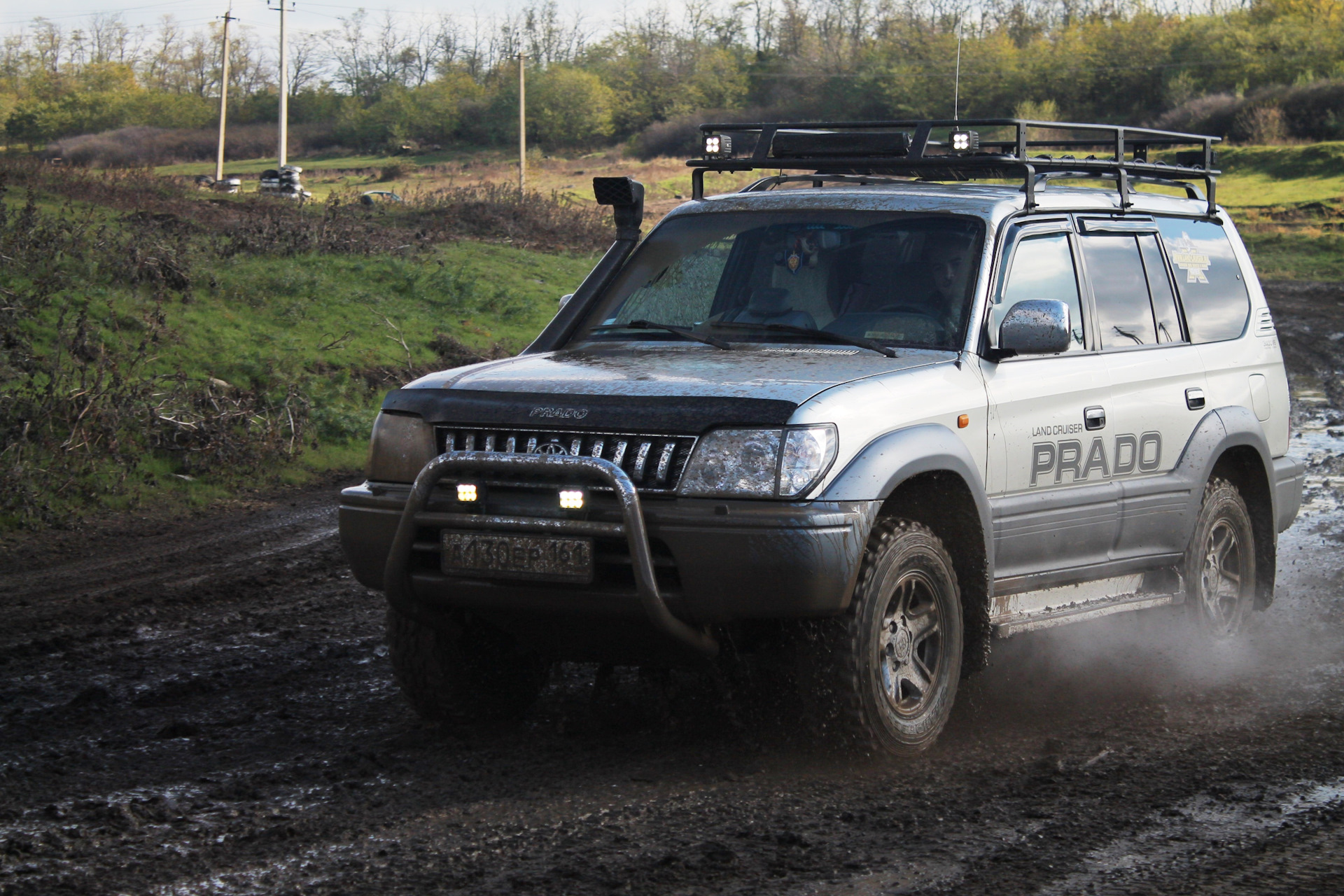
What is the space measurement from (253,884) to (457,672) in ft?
5.46

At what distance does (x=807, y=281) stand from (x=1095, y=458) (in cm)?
137

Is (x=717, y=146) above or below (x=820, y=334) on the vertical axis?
above

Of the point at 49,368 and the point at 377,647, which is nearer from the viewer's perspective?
the point at 377,647

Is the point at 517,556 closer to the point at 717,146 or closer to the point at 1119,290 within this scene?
the point at 717,146

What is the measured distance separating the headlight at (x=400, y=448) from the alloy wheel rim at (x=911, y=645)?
161cm

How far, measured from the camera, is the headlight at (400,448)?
493 centimetres

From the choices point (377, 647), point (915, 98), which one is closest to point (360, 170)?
point (915, 98)

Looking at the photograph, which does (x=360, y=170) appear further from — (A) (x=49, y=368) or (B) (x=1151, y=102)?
(A) (x=49, y=368)

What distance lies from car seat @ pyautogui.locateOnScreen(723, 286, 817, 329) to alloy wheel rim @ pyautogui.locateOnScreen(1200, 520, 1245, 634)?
7.94 ft

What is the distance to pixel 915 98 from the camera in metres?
82.1

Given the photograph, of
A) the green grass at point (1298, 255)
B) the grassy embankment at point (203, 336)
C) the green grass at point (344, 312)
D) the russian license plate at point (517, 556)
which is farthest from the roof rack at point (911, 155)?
the green grass at point (1298, 255)

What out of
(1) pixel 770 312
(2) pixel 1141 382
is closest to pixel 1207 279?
(2) pixel 1141 382

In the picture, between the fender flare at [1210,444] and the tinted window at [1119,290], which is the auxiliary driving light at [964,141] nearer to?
the tinted window at [1119,290]

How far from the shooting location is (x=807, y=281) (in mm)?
5828
